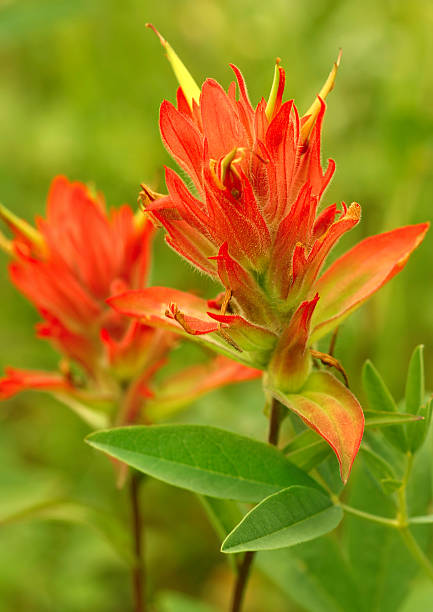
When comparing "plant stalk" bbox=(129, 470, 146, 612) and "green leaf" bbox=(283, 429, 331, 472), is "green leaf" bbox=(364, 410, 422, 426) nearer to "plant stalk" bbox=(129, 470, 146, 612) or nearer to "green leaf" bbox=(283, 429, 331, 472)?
"green leaf" bbox=(283, 429, 331, 472)

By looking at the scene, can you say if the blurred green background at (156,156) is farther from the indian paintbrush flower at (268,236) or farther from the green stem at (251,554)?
the indian paintbrush flower at (268,236)

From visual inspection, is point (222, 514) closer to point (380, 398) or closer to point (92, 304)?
point (380, 398)

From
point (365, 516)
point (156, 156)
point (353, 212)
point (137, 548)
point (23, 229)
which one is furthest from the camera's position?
point (156, 156)

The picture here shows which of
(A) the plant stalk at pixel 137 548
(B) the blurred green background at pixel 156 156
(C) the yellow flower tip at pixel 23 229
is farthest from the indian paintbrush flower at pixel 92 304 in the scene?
(B) the blurred green background at pixel 156 156

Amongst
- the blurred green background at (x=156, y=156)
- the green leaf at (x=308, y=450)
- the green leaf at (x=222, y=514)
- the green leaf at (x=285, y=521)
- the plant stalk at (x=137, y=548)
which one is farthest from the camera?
the blurred green background at (x=156, y=156)

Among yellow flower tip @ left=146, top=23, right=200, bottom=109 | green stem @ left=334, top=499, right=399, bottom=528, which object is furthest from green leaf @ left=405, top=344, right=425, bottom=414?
yellow flower tip @ left=146, top=23, right=200, bottom=109

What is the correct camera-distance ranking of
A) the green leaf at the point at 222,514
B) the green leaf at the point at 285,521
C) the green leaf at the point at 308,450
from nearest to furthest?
the green leaf at the point at 285,521 → the green leaf at the point at 308,450 → the green leaf at the point at 222,514

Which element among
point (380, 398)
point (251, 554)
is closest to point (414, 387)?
point (380, 398)
